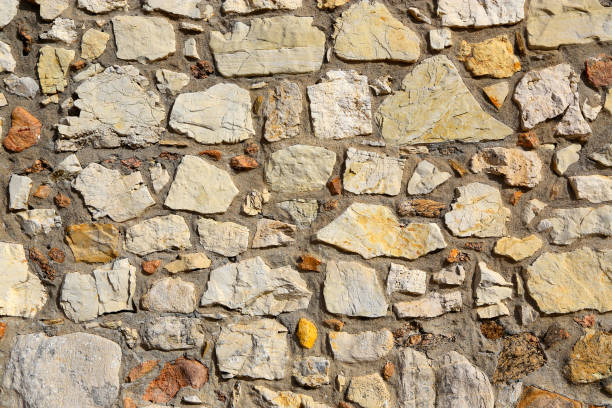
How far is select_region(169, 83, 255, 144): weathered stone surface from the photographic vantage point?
1.87m

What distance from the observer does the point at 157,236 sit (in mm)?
1832

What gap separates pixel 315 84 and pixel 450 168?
552 millimetres

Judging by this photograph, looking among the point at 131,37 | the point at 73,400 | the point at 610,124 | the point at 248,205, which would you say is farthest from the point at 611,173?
→ the point at 73,400

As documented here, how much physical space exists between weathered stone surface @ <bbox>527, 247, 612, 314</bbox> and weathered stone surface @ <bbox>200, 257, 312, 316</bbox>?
2.62 ft

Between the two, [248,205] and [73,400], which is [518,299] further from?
[73,400]

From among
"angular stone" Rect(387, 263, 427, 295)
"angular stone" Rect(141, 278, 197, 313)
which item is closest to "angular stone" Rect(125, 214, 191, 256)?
"angular stone" Rect(141, 278, 197, 313)

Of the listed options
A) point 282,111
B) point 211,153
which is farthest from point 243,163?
point 282,111

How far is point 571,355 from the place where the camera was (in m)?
1.92

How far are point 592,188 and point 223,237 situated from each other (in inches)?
51.2

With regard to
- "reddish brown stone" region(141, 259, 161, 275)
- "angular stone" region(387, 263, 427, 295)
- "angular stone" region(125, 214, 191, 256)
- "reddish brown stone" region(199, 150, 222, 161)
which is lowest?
"reddish brown stone" region(141, 259, 161, 275)

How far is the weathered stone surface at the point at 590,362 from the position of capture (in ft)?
6.26

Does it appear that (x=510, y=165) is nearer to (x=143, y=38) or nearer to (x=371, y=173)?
(x=371, y=173)

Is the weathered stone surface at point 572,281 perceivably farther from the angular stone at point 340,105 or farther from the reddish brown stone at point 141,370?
the reddish brown stone at point 141,370

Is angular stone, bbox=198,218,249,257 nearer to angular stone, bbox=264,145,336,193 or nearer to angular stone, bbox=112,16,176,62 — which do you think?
angular stone, bbox=264,145,336,193
